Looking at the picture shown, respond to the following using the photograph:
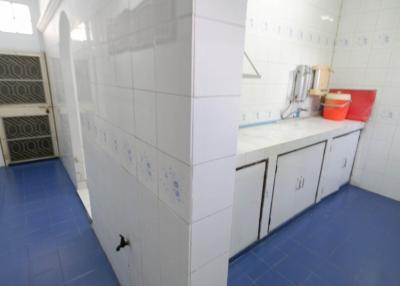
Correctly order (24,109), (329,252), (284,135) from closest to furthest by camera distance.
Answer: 1. (329,252)
2. (284,135)
3. (24,109)

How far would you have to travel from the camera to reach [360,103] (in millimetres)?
2713

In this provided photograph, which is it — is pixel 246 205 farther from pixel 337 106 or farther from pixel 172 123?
pixel 337 106

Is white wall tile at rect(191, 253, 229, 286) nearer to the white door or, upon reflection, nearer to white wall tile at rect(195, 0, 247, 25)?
white wall tile at rect(195, 0, 247, 25)

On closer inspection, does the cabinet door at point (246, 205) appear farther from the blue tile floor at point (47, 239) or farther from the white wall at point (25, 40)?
the white wall at point (25, 40)

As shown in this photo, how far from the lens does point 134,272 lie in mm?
1287

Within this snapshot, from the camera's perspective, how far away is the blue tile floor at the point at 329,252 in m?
1.61

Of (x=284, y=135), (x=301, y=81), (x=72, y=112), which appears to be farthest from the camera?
(x=72, y=112)

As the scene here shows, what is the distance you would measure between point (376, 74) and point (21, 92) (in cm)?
493

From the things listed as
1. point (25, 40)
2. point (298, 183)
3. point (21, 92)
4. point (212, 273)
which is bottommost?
point (298, 183)

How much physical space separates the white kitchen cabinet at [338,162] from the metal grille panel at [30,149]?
422cm

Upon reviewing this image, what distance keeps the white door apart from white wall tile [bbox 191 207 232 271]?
153 inches

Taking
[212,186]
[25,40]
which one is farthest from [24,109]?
[212,186]

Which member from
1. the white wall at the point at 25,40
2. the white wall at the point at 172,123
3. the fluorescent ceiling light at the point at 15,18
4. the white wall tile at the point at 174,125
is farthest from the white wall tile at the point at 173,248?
the fluorescent ceiling light at the point at 15,18

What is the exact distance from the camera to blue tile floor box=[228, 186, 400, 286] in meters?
1.61
